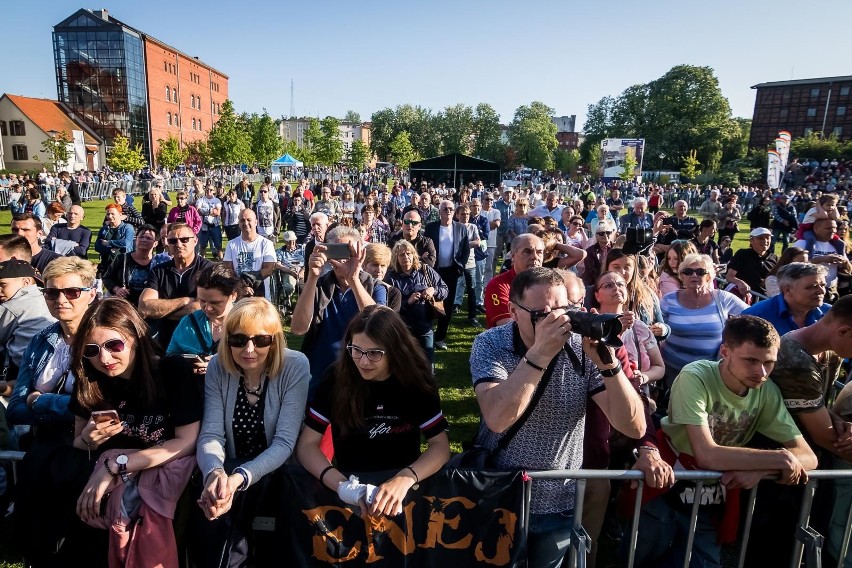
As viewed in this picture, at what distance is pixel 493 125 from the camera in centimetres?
8725

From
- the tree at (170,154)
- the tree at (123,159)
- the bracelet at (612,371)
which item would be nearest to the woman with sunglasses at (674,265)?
the bracelet at (612,371)

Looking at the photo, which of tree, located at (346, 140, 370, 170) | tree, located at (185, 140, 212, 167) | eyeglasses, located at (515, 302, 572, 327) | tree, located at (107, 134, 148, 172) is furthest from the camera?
A: tree, located at (346, 140, 370, 170)

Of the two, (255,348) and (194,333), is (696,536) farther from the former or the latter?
(194,333)

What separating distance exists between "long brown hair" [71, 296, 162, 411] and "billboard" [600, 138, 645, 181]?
5057cm

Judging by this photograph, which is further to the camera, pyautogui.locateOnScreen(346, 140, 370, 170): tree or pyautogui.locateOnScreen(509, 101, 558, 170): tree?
pyautogui.locateOnScreen(509, 101, 558, 170): tree

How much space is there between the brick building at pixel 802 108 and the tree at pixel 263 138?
205 feet

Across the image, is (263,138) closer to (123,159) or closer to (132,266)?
(123,159)

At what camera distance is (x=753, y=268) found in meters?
6.69

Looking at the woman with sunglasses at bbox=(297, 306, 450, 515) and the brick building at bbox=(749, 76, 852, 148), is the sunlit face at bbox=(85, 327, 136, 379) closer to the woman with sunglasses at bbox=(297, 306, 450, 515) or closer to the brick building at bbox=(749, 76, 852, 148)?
the woman with sunglasses at bbox=(297, 306, 450, 515)

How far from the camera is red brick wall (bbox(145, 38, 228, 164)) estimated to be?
198 ft

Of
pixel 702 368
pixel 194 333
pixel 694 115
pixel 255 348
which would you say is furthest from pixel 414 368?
pixel 694 115

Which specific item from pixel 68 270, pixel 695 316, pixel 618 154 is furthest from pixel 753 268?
pixel 618 154

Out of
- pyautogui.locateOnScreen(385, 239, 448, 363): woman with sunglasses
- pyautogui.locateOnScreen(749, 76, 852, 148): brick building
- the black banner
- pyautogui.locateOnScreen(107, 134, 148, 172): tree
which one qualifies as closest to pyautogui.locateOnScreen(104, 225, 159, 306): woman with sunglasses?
pyautogui.locateOnScreen(385, 239, 448, 363): woman with sunglasses

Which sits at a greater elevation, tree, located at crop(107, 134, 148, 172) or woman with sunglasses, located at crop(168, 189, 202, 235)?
tree, located at crop(107, 134, 148, 172)
